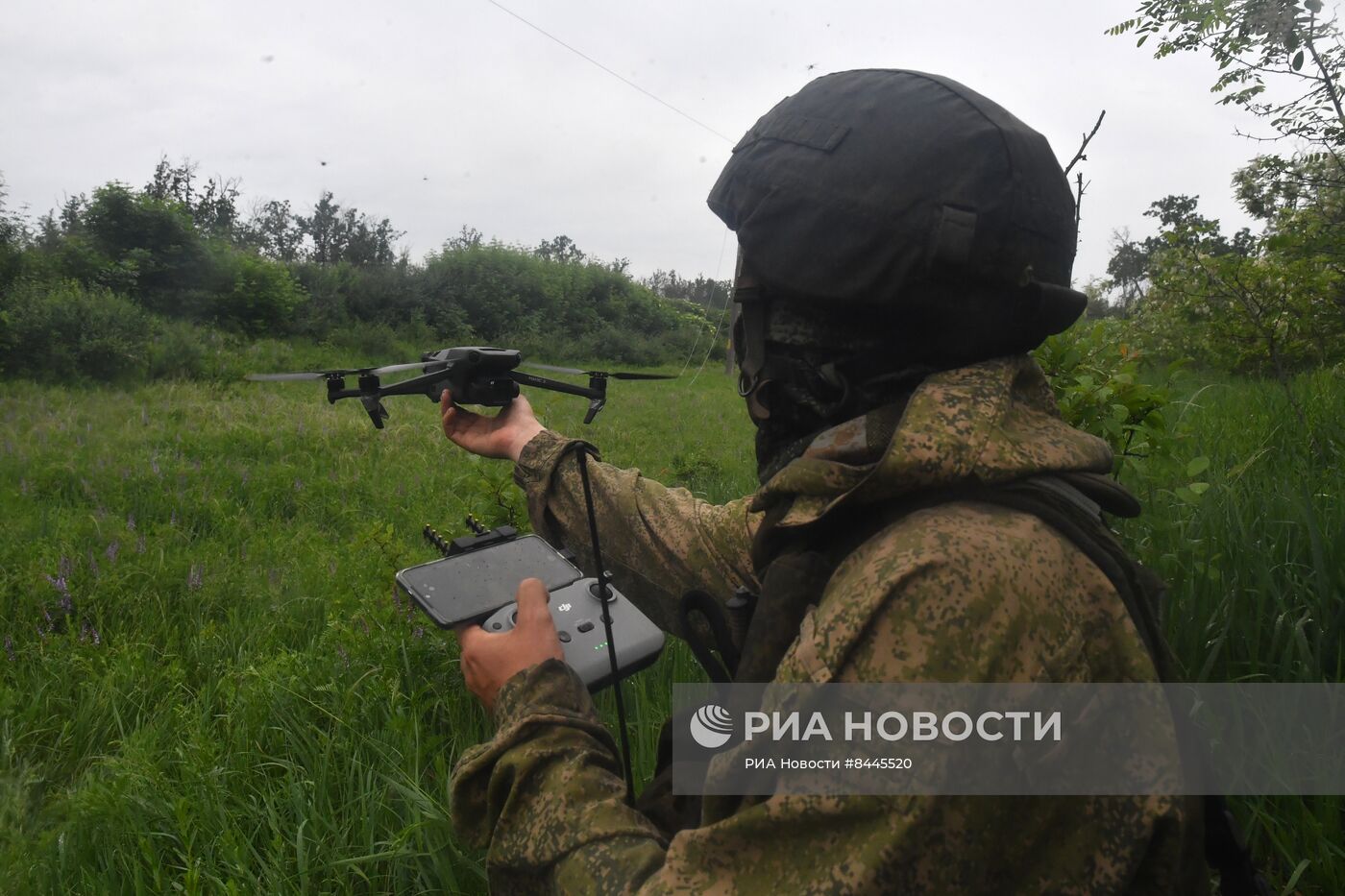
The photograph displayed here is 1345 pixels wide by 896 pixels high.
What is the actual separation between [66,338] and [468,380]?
11911 millimetres

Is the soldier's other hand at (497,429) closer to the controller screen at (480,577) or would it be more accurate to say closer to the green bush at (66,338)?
the controller screen at (480,577)

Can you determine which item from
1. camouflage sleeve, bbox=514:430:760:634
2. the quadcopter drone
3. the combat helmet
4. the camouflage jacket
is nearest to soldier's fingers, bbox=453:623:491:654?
the camouflage jacket

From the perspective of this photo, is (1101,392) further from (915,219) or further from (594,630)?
(594,630)

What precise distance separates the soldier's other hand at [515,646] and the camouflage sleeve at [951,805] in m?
0.49

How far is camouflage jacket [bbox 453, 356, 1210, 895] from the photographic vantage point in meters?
0.97

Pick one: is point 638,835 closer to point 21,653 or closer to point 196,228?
point 21,653

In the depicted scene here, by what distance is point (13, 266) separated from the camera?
529 inches

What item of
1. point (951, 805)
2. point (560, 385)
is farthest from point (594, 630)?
point (951, 805)

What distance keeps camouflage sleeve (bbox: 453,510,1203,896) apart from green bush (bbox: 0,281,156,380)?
1219 centimetres

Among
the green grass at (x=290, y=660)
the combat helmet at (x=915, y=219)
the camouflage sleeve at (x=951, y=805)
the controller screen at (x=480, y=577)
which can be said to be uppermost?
the combat helmet at (x=915, y=219)

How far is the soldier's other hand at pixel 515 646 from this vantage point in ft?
5.15

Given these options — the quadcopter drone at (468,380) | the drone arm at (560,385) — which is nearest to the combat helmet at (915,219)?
the quadcopter drone at (468,380)

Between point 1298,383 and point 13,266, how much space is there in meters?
16.8

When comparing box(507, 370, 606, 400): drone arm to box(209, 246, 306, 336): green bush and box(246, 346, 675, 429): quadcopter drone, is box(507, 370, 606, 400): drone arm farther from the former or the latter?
box(209, 246, 306, 336): green bush
